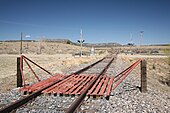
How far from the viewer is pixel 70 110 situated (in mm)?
4590

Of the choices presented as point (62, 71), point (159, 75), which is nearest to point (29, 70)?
point (62, 71)

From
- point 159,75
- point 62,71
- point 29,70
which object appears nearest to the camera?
point 62,71

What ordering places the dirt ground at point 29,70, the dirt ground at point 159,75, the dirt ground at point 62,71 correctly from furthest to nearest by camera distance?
1. the dirt ground at point 159,75
2. the dirt ground at point 62,71
3. the dirt ground at point 29,70

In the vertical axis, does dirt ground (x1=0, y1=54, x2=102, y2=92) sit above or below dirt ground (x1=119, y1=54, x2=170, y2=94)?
above

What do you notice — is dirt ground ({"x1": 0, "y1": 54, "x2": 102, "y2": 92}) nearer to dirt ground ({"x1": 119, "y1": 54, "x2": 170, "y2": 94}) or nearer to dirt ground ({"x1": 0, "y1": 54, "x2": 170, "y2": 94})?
dirt ground ({"x1": 0, "y1": 54, "x2": 170, "y2": 94})

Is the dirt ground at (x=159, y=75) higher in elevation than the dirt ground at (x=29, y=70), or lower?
lower

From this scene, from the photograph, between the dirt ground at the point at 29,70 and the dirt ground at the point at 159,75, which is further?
the dirt ground at the point at 159,75

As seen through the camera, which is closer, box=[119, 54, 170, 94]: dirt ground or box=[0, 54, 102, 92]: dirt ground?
box=[0, 54, 102, 92]: dirt ground

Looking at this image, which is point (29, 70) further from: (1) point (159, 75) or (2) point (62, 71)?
(1) point (159, 75)

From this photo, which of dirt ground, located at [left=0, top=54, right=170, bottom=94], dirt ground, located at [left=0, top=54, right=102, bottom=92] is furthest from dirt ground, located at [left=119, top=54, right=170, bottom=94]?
dirt ground, located at [left=0, top=54, right=102, bottom=92]

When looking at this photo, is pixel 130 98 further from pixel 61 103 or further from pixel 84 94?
pixel 61 103

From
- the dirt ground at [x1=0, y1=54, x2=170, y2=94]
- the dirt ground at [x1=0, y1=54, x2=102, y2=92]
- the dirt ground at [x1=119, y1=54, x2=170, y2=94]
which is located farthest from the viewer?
the dirt ground at [x1=119, y1=54, x2=170, y2=94]

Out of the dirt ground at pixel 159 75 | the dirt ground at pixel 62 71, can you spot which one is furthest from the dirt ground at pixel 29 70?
the dirt ground at pixel 159 75

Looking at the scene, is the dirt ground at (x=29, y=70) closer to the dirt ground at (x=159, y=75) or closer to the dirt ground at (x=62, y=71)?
the dirt ground at (x=62, y=71)
